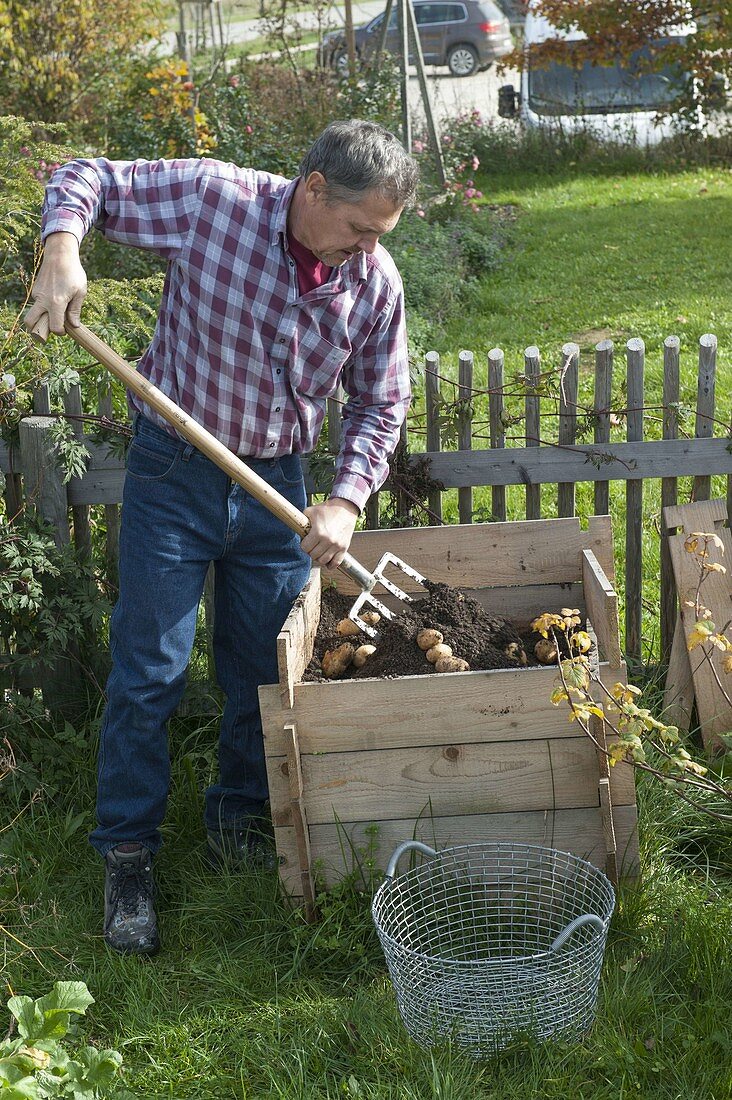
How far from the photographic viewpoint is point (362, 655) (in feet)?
9.86

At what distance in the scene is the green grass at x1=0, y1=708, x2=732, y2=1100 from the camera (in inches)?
93.0

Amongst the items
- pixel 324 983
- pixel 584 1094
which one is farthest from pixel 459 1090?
pixel 324 983

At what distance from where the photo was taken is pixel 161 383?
2887 millimetres

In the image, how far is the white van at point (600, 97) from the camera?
44.2 ft

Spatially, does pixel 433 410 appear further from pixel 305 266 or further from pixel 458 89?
pixel 458 89

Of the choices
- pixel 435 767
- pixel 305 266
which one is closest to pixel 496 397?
pixel 305 266

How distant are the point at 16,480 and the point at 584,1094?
2463 millimetres

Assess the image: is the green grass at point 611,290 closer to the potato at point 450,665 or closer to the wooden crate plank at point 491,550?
the wooden crate plank at point 491,550

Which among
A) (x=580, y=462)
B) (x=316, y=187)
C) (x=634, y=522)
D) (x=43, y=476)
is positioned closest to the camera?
(x=316, y=187)

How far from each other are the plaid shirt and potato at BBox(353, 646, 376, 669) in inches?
16.2

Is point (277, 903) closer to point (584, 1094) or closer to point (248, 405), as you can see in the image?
point (584, 1094)

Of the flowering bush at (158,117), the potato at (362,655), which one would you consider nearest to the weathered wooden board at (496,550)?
the potato at (362,655)

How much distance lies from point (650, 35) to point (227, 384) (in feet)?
38.7

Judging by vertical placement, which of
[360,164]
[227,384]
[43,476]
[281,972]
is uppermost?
[360,164]
